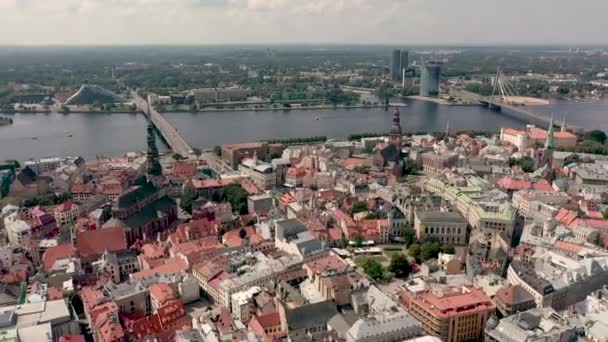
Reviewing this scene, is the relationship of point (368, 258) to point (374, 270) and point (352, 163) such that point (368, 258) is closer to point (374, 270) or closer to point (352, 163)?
point (374, 270)

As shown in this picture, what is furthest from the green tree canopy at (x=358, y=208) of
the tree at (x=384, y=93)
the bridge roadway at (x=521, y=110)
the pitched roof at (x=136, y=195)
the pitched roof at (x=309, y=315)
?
the tree at (x=384, y=93)

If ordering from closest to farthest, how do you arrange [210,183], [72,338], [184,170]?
[72,338]
[210,183]
[184,170]

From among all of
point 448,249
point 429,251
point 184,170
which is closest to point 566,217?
point 448,249

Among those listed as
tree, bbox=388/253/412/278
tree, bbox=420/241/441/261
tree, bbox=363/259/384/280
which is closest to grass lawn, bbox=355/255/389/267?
tree, bbox=363/259/384/280

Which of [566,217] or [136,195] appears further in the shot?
[136,195]

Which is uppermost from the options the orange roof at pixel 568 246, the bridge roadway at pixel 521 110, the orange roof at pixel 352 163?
the orange roof at pixel 568 246

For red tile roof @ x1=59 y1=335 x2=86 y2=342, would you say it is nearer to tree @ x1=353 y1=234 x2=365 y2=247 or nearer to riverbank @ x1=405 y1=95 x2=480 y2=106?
tree @ x1=353 y1=234 x2=365 y2=247

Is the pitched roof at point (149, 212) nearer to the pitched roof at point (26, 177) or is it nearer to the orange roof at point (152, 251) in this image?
the orange roof at point (152, 251)
